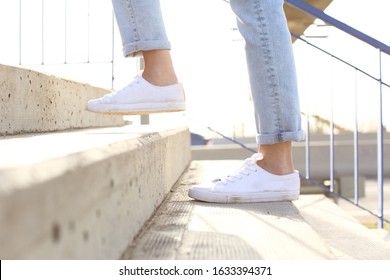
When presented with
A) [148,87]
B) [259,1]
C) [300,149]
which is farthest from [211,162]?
[300,149]

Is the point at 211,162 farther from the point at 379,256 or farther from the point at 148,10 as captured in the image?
the point at 148,10

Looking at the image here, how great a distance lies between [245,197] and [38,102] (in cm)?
61

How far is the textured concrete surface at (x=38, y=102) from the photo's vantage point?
127 centimetres

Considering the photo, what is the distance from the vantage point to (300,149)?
26.6 feet

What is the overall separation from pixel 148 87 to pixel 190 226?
39 centimetres

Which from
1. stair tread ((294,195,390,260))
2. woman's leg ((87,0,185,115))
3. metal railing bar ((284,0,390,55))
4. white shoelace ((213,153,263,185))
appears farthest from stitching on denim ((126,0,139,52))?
metal railing bar ((284,0,390,55))

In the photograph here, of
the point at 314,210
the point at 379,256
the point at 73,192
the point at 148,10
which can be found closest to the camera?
the point at 73,192

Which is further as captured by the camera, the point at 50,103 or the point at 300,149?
the point at 300,149

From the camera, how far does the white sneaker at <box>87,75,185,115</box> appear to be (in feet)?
3.91

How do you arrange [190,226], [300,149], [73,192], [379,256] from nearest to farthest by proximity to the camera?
[73,192] < [190,226] < [379,256] < [300,149]

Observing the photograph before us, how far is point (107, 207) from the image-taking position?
1.97ft

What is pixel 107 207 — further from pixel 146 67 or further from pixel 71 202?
pixel 146 67

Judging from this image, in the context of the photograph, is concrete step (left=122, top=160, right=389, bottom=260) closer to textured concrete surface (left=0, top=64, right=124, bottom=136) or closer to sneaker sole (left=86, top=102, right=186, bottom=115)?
sneaker sole (left=86, top=102, right=186, bottom=115)

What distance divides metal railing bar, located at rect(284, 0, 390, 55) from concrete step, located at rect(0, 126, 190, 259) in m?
1.04
